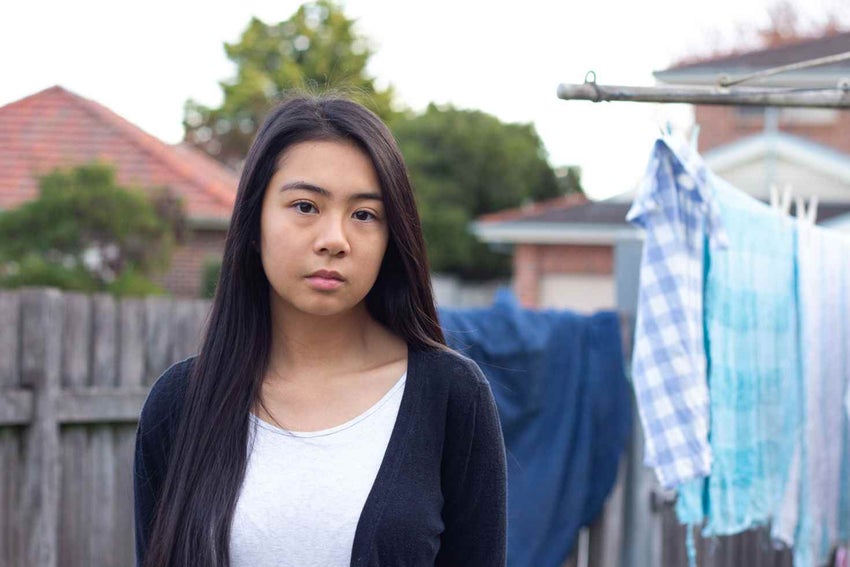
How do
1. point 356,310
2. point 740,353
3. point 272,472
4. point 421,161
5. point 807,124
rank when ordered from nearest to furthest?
point 272,472
point 356,310
point 740,353
point 807,124
point 421,161

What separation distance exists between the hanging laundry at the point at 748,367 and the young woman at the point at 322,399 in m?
1.71

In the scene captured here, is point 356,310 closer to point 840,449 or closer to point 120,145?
point 840,449

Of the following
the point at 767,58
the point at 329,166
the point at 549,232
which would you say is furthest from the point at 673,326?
the point at 767,58

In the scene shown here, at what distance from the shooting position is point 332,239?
2.14 meters

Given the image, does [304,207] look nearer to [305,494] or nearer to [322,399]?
[322,399]

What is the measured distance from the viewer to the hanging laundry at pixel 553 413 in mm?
5184

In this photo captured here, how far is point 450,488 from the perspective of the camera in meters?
2.30

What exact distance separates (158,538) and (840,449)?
10.2 ft

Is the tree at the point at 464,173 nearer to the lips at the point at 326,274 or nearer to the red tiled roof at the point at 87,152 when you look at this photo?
the red tiled roof at the point at 87,152

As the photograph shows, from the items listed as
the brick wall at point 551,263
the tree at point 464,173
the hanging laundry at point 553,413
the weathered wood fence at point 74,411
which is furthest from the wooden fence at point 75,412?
the tree at point 464,173

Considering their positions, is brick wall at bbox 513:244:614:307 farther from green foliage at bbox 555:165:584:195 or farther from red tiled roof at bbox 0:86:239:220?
green foliage at bbox 555:165:584:195

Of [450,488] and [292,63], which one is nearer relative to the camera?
[450,488]

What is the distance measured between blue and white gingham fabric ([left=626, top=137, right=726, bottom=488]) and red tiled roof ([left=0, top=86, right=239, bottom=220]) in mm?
10524

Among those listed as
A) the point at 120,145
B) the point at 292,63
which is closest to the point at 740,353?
the point at 120,145
